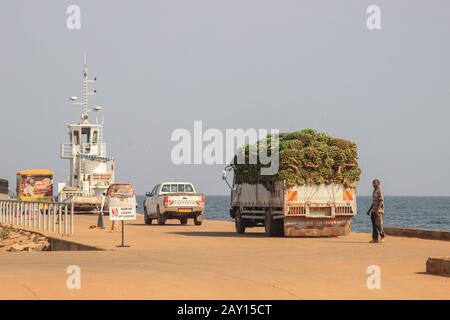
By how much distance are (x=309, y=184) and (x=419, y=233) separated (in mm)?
4090

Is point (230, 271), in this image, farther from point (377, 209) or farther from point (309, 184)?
point (309, 184)

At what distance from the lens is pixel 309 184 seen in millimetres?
28312

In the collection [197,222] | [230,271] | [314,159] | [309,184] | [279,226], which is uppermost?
[314,159]

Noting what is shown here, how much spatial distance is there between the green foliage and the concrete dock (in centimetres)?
279

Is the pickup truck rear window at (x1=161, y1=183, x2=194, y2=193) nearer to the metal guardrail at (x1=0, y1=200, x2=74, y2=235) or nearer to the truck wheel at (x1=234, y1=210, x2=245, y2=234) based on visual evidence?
the metal guardrail at (x1=0, y1=200, x2=74, y2=235)

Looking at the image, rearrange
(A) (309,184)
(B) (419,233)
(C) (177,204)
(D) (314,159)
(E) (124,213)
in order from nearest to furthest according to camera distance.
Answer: (E) (124,213), (A) (309,184), (D) (314,159), (B) (419,233), (C) (177,204)

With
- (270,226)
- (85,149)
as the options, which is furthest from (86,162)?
(270,226)

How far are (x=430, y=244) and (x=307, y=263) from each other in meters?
8.11

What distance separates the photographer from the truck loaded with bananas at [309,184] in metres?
28.2

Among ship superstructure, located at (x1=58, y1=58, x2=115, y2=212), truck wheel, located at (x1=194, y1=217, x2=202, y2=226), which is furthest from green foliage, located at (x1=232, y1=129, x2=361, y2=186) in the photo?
ship superstructure, located at (x1=58, y1=58, x2=115, y2=212)

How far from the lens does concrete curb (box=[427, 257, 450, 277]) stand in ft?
51.8

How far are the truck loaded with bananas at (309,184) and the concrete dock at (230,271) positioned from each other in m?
2.40

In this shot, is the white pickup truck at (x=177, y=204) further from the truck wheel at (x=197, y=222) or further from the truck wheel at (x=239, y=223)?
the truck wheel at (x=239, y=223)
